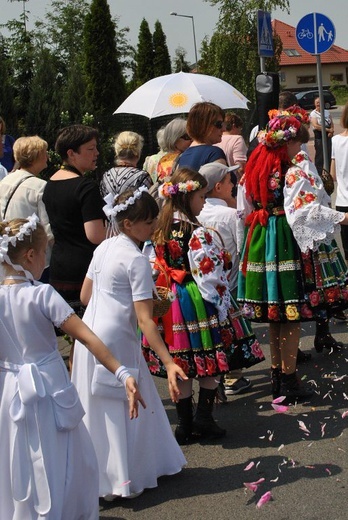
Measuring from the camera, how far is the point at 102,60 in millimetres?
29484

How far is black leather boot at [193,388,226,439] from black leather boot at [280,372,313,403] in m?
0.70

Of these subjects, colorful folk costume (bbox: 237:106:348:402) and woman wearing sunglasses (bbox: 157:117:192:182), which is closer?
colorful folk costume (bbox: 237:106:348:402)

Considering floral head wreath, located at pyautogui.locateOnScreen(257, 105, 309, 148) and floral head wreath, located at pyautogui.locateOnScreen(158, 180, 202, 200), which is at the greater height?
floral head wreath, located at pyautogui.locateOnScreen(257, 105, 309, 148)

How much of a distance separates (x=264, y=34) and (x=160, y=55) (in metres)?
32.9

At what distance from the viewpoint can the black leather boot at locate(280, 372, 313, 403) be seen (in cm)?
568

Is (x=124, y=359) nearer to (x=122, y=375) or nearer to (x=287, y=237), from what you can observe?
(x=122, y=375)

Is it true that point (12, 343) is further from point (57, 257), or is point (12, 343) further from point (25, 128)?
point (25, 128)

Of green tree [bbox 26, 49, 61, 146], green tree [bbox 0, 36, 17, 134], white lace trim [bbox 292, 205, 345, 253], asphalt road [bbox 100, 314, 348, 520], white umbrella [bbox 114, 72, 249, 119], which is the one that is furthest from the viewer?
green tree [bbox 26, 49, 61, 146]

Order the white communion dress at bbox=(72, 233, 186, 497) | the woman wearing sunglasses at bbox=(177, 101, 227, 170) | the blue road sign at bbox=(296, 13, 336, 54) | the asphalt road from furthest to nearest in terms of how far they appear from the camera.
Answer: the blue road sign at bbox=(296, 13, 336, 54), the woman wearing sunglasses at bbox=(177, 101, 227, 170), the white communion dress at bbox=(72, 233, 186, 497), the asphalt road

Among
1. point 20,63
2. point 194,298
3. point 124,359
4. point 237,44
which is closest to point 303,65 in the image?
point 237,44

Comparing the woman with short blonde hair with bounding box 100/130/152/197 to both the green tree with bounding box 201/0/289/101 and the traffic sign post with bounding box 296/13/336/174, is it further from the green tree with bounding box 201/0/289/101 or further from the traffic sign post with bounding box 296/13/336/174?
the green tree with bounding box 201/0/289/101

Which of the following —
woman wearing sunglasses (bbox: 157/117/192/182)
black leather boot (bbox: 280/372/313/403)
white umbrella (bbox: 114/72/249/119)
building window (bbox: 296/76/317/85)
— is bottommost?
black leather boot (bbox: 280/372/313/403)

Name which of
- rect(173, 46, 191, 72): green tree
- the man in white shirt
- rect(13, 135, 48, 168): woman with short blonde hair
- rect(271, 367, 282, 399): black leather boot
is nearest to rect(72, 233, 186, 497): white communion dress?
the man in white shirt

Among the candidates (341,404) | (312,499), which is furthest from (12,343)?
(341,404)
